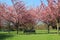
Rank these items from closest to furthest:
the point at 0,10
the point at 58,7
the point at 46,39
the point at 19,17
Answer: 1. the point at 46,39
2. the point at 58,7
3. the point at 19,17
4. the point at 0,10

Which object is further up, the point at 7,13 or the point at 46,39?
the point at 7,13

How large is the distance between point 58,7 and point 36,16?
14.3 metres

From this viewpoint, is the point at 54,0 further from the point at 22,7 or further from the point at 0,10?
the point at 0,10

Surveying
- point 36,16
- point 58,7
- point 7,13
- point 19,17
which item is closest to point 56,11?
point 58,7

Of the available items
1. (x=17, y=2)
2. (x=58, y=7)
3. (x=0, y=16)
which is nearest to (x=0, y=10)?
(x=0, y=16)

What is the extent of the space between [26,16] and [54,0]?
31.2 feet

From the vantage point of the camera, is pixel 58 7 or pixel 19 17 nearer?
pixel 58 7

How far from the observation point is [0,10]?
34594 millimetres

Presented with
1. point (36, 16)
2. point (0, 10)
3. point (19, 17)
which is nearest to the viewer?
point (19, 17)

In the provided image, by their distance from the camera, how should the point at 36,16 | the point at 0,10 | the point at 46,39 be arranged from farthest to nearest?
1. the point at 36,16
2. the point at 0,10
3. the point at 46,39

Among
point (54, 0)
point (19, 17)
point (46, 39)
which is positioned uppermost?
point (54, 0)

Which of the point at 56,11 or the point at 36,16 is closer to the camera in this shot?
the point at 56,11

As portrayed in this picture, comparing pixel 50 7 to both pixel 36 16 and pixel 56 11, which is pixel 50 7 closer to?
pixel 56 11

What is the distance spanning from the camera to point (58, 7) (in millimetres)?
27094
